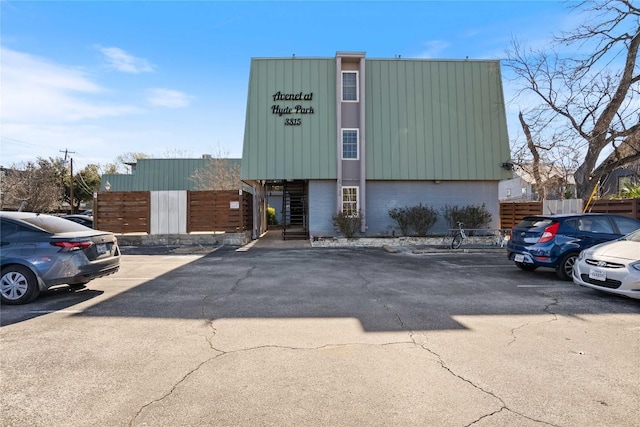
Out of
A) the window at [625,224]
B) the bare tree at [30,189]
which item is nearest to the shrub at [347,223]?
the window at [625,224]

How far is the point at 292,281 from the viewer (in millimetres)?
8641

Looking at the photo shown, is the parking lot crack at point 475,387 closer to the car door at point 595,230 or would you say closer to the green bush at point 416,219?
the car door at point 595,230

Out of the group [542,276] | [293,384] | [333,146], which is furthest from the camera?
[333,146]

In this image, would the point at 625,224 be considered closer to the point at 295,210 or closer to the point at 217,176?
the point at 295,210

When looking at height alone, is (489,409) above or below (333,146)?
below

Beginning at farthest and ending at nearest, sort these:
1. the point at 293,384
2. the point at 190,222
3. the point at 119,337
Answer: the point at 190,222 < the point at 119,337 < the point at 293,384

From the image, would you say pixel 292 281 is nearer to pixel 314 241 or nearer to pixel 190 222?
pixel 314 241

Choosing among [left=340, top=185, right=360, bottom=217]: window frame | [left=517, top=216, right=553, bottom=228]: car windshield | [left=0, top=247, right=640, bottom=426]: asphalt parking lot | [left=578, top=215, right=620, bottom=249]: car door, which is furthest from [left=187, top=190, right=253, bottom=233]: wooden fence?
[left=578, top=215, right=620, bottom=249]: car door

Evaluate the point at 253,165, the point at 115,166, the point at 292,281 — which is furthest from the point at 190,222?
the point at 115,166

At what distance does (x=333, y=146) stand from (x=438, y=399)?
53.0 feet

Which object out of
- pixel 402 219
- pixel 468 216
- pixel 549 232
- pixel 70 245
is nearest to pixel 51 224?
pixel 70 245

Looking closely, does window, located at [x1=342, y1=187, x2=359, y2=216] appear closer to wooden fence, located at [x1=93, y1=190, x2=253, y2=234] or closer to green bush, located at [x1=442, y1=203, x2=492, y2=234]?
green bush, located at [x1=442, y1=203, x2=492, y2=234]

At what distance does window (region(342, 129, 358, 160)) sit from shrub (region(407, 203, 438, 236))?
3.99 m

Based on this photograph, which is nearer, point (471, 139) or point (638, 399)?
point (638, 399)
